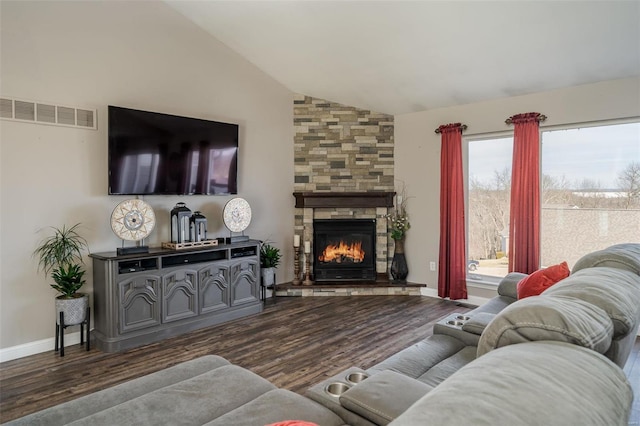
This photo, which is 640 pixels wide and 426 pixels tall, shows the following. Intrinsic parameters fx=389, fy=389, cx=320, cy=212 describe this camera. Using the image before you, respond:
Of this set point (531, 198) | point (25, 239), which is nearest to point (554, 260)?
point (531, 198)

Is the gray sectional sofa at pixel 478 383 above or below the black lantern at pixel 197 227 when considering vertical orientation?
below

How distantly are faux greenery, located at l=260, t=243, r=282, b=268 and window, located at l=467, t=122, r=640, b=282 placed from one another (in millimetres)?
2593

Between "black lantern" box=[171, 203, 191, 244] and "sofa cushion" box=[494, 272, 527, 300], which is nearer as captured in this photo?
"sofa cushion" box=[494, 272, 527, 300]

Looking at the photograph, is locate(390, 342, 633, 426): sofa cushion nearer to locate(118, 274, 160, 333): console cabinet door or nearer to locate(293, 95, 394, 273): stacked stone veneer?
locate(118, 274, 160, 333): console cabinet door

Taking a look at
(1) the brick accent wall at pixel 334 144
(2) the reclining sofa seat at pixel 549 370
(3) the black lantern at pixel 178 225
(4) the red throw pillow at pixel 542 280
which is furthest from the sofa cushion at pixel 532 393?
(1) the brick accent wall at pixel 334 144

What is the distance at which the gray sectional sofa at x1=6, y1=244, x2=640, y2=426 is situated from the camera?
0.69 metres

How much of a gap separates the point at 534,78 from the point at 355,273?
10.8 ft

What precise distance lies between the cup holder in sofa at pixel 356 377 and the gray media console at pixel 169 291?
266 centimetres

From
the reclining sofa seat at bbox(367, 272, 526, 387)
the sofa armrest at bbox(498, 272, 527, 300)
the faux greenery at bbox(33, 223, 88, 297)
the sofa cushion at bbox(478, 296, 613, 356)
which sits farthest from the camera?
the faux greenery at bbox(33, 223, 88, 297)

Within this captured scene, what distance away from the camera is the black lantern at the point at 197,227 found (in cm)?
422

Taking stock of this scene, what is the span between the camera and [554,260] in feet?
14.6

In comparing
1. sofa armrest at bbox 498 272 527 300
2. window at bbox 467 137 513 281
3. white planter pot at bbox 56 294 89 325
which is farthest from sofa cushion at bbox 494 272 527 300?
white planter pot at bbox 56 294 89 325

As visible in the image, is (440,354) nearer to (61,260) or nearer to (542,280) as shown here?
(542,280)

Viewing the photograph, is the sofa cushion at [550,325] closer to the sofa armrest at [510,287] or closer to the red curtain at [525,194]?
the sofa armrest at [510,287]
